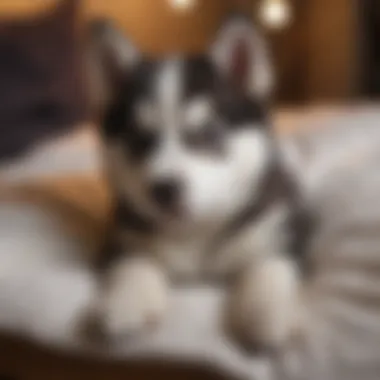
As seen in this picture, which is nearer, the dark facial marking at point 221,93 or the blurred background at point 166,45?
the dark facial marking at point 221,93

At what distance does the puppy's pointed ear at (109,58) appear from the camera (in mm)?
993

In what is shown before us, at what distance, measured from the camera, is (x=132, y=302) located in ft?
2.69

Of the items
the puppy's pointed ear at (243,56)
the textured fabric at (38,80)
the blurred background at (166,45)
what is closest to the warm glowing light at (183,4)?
the blurred background at (166,45)

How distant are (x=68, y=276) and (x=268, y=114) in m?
0.34

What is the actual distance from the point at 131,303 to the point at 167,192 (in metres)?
0.13

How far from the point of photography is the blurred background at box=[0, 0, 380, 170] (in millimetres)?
1993

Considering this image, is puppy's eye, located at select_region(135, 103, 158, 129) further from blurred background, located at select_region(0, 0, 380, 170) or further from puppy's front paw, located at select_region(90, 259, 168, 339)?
blurred background, located at select_region(0, 0, 380, 170)

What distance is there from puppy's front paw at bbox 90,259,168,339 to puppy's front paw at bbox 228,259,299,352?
81 millimetres

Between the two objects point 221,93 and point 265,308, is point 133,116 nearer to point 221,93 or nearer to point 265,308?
point 221,93

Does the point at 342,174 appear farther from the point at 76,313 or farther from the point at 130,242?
the point at 76,313

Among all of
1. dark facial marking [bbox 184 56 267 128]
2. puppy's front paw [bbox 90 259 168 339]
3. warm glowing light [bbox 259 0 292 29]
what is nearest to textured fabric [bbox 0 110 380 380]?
puppy's front paw [bbox 90 259 168 339]

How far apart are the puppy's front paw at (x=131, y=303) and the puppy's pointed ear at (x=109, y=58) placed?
245 mm

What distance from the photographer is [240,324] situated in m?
0.78

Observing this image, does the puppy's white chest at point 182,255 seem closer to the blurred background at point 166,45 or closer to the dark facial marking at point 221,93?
the dark facial marking at point 221,93
